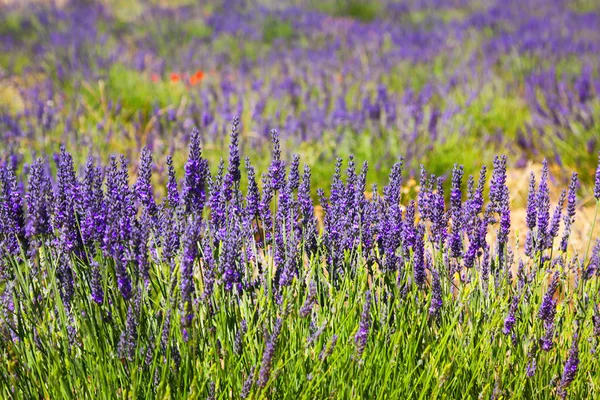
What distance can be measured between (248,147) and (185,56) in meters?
3.50

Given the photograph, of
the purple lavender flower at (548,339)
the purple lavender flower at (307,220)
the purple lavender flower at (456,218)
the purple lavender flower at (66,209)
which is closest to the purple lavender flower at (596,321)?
the purple lavender flower at (548,339)

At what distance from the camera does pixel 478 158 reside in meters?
5.20

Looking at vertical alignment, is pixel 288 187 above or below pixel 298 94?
above

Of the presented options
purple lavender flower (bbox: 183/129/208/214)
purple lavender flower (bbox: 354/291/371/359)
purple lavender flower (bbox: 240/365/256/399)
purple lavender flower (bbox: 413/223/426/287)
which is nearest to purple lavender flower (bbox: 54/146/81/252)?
purple lavender flower (bbox: 183/129/208/214)

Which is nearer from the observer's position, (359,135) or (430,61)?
(359,135)

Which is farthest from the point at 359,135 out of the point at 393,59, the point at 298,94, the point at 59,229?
the point at 59,229

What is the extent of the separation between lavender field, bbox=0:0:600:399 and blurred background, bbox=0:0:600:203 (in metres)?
0.04

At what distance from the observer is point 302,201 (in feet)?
7.52

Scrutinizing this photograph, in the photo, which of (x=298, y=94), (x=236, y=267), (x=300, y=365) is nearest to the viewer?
(x=300, y=365)

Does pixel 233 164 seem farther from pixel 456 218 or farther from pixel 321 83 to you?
pixel 321 83

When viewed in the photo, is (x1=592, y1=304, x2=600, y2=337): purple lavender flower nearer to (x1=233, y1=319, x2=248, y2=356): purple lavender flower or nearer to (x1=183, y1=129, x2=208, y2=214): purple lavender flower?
(x1=233, y1=319, x2=248, y2=356): purple lavender flower

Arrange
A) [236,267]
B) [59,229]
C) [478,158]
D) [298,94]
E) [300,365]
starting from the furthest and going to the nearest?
[298,94] < [478,158] < [59,229] < [236,267] < [300,365]

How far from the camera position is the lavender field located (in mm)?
1882

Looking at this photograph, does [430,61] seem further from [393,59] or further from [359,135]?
[359,135]
